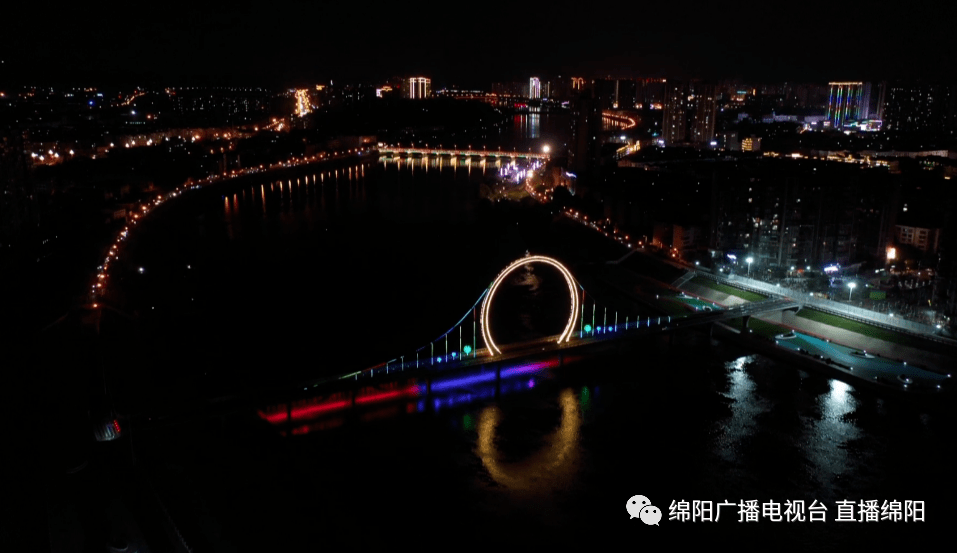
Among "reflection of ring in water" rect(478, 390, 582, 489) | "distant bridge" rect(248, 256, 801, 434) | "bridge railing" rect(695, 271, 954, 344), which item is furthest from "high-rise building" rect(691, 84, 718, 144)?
"reflection of ring in water" rect(478, 390, 582, 489)

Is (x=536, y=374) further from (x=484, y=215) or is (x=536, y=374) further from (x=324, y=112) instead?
(x=324, y=112)

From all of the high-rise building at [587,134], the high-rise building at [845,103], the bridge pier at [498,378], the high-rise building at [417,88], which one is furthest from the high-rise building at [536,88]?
the bridge pier at [498,378]

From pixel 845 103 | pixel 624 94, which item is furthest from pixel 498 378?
pixel 624 94

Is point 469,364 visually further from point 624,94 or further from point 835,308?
point 624,94

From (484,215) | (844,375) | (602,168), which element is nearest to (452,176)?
(602,168)

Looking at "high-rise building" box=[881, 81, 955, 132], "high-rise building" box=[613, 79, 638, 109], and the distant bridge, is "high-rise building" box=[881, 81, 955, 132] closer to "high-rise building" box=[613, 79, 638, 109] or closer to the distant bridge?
"high-rise building" box=[613, 79, 638, 109]

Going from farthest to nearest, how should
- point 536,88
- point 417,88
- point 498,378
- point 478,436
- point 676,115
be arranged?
point 536,88, point 417,88, point 676,115, point 498,378, point 478,436
